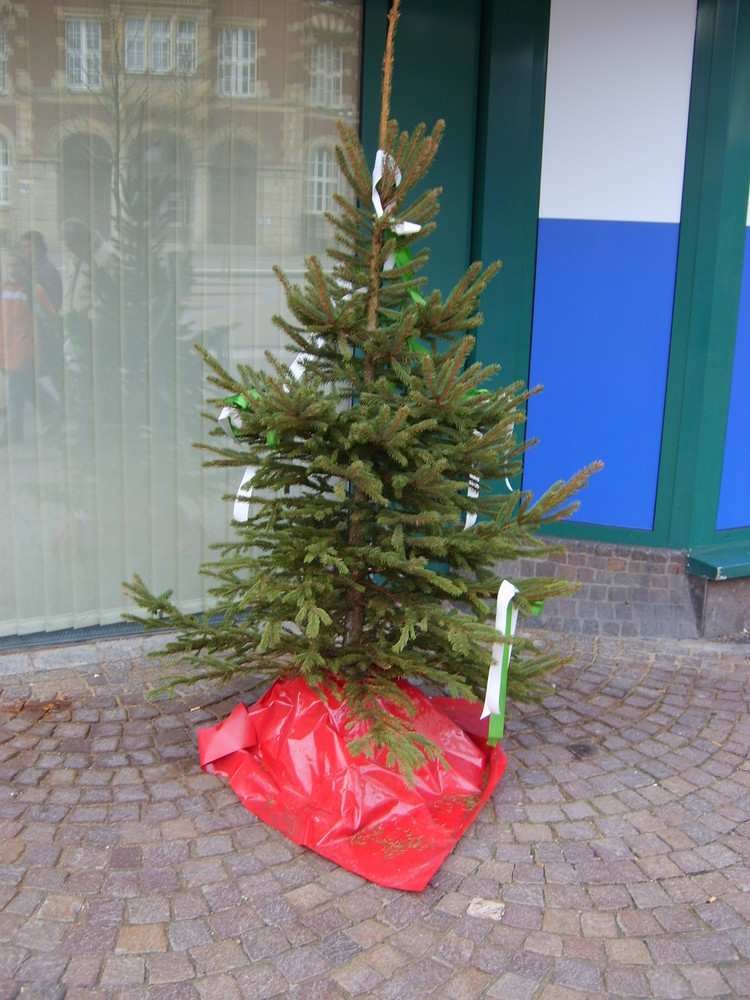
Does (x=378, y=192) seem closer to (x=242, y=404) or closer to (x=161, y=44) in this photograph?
(x=242, y=404)

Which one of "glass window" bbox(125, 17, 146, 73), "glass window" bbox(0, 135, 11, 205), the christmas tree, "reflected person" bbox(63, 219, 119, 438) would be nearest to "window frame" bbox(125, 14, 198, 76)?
"glass window" bbox(125, 17, 146, 73)

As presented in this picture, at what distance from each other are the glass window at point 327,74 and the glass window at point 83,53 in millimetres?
1142

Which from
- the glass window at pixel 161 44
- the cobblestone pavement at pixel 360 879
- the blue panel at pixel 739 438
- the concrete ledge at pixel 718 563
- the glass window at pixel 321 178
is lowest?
the cobblestone pavement at pixel 360 879

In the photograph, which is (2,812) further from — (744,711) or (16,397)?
(744,711)

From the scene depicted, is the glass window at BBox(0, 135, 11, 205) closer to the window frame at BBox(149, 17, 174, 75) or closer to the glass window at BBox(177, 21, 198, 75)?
the window frame at BBox(149, 17, 174, 75)

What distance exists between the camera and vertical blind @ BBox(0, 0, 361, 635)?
16.9ft

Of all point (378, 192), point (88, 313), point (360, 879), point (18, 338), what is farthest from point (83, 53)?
point (360, 879)

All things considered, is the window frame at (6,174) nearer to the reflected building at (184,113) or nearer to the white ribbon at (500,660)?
the reflected building at (184,113)

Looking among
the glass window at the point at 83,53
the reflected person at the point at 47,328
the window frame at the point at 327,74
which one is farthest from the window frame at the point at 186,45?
the reflected person at the point at 47,328

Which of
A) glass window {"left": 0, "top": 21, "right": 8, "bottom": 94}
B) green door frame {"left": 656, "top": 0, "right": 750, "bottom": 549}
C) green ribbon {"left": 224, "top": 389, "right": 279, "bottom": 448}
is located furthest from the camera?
green door frame {"left": 656, "top": 0, "right": 750, "bottom": 549}

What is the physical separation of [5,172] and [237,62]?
4.37ft

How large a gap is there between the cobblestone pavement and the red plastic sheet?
0.23 feet

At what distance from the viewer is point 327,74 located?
5.61 metres

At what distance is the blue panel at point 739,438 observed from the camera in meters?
6.05
